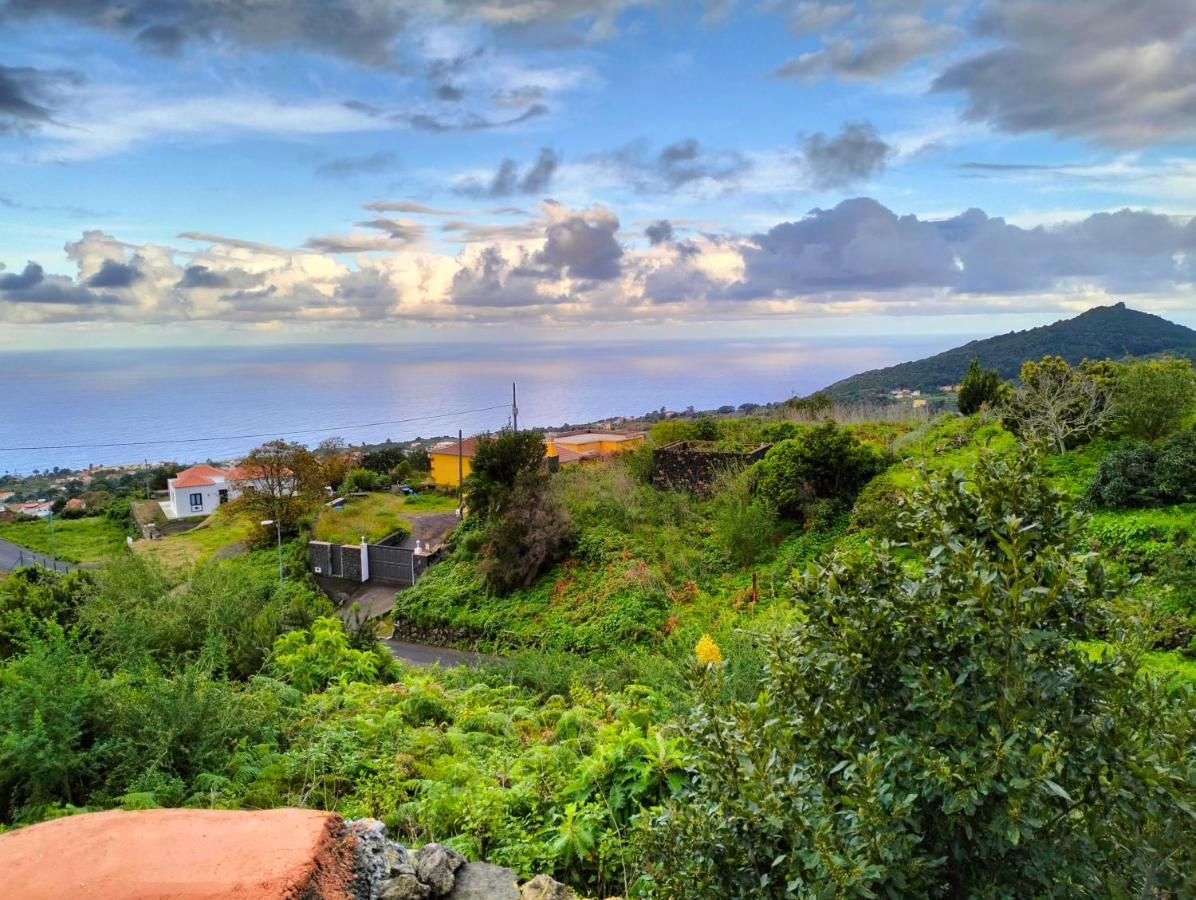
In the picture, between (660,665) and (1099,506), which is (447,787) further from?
(1099,506)

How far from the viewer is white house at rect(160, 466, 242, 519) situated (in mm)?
43250

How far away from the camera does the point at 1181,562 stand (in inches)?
388

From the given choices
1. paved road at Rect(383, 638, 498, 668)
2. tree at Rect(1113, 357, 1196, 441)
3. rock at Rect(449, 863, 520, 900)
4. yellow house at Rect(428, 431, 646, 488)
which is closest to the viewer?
rock at Rect(449, 863, 520, 900)

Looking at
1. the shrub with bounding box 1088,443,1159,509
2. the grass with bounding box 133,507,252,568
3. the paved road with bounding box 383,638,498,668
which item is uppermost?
the shrub with bounding box 1088,443,1159,509

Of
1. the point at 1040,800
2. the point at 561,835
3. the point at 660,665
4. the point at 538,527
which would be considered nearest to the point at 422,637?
the point at 538,527

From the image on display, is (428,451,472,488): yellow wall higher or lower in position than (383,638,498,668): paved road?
higher

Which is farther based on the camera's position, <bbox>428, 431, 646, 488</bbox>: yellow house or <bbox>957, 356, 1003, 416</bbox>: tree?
<bbox>428, 431, 646, 488</bbox>: yellow house

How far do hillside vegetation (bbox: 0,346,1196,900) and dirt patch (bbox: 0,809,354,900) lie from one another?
50.6 inches

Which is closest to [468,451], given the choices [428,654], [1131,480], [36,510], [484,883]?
[428,654]

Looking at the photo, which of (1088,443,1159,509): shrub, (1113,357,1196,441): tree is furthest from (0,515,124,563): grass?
(1113,357,1196,441): tree

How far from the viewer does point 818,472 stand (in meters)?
17.3

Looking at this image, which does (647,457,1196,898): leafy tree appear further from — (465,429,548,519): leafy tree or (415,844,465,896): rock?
(465,429,548,519): leafy tree

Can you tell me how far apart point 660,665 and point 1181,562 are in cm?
764

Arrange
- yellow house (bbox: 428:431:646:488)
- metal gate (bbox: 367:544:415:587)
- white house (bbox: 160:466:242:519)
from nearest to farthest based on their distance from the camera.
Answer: metal gate (bbox: 367:544:415:587)
yellow house (bbox: 428:431:646:488)
white house (bbox: 160:466:242:519)
